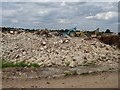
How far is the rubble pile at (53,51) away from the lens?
19.0m

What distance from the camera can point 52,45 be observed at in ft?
71.2

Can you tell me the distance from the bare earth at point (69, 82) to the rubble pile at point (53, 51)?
319 cm

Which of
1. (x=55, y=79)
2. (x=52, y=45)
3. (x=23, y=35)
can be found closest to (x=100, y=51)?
(x=52, y=45)

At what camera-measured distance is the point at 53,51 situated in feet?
66.9

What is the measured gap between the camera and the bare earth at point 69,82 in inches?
508

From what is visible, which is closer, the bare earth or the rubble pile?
the bare earth

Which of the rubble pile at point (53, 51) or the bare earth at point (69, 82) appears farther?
the rubble pile at point (53, 51)

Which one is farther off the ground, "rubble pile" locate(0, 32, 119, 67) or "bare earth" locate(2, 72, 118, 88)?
"rubble pile" locate(0, 32, 119, 67)

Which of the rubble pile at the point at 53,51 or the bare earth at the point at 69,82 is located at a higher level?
the rubble pile at the point at 53,51

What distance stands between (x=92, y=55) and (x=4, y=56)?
569 cm

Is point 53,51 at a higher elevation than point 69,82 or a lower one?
higher

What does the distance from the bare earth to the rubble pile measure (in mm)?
3194

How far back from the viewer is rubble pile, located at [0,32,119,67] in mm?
19031

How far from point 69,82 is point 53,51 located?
22.0 feet
